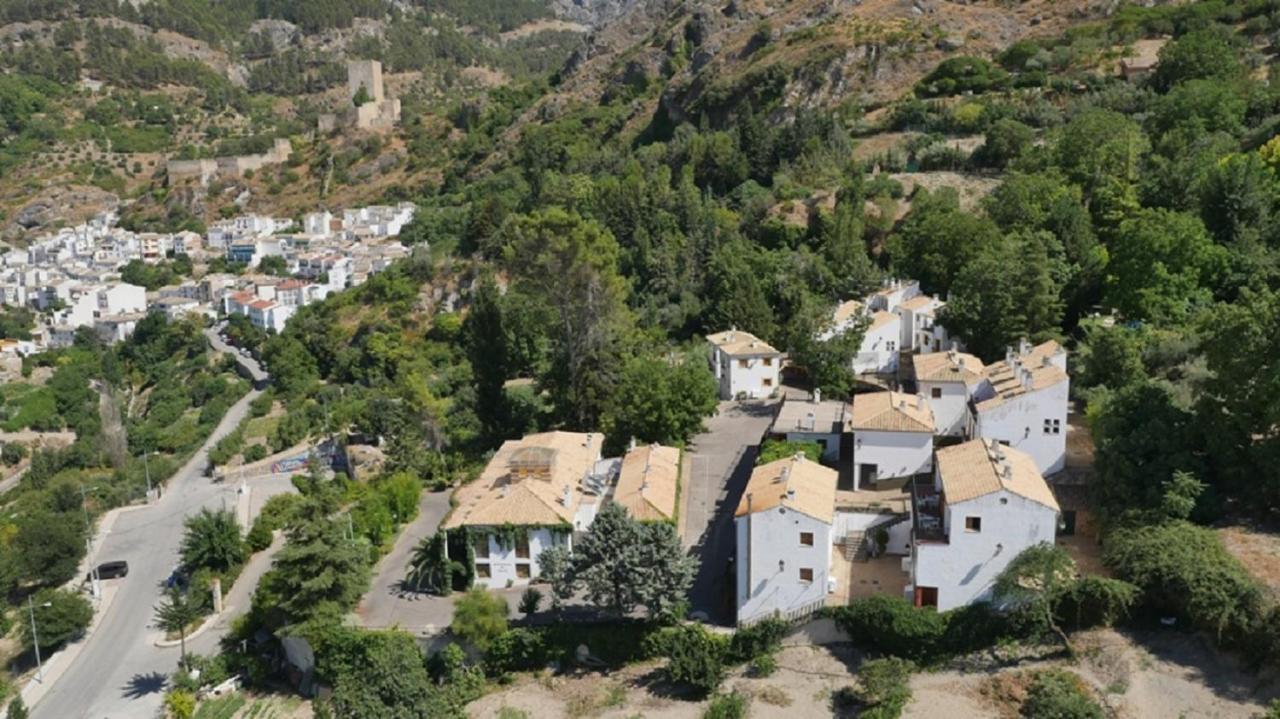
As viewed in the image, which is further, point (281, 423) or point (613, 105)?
point (613, 105)

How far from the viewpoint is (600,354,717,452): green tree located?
106ft

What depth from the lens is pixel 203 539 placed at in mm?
31031

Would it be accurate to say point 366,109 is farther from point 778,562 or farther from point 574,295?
point 778,562

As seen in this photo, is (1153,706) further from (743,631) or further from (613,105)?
(613,105)

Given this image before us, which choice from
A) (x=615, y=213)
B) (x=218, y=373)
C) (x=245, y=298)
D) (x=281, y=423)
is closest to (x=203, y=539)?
(x=281, y=423)

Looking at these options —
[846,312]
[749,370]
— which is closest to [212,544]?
[749,370]

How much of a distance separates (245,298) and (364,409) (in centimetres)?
3627

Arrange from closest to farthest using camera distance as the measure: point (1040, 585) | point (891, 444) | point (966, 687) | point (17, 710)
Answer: point (966, 687), point (1040, 585), point (17, 710), point (891, 444)

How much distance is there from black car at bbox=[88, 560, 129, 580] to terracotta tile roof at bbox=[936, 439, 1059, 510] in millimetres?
26317

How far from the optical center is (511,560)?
26250 mm

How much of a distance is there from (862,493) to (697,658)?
26.0 feet

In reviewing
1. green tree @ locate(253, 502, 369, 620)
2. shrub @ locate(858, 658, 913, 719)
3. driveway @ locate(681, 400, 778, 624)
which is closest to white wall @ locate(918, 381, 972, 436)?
driveway @ locate(681, 400, 778, 624)

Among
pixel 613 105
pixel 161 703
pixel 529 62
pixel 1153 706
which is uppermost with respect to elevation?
pixel 529 62

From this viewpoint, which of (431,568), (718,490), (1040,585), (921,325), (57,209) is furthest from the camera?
(57,209)
